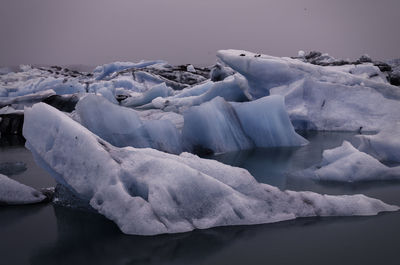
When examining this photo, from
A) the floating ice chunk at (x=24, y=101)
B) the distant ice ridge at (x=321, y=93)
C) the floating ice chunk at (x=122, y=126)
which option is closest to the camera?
the floating ice chunk at (x=122, y=126)

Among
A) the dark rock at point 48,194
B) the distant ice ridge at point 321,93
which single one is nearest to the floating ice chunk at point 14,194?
the dark rock at point 48,194

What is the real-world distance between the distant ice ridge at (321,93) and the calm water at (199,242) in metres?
5.26

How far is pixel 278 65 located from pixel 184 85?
463 inches

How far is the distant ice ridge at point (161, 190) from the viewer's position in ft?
8.45

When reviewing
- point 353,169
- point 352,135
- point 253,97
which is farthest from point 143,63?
point 353,169

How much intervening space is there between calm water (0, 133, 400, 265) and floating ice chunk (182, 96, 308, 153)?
122 inches

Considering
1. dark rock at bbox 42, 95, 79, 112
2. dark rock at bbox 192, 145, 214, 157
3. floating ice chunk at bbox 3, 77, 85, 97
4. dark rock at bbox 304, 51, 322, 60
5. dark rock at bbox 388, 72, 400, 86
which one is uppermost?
dark rock at bbox 192, 145, 214, 157

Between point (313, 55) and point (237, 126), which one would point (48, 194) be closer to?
point (237, 126)

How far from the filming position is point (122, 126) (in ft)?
17.3

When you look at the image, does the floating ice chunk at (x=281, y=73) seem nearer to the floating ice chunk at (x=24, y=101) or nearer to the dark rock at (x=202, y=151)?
the dark rock at (x=202, y=151)

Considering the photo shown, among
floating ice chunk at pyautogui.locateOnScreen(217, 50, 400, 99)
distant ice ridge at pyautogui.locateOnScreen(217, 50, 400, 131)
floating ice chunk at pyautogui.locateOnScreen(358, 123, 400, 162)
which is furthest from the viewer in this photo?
floating ice chunk at pyautogui.locateOnScreen(217, 50, 400, 99)

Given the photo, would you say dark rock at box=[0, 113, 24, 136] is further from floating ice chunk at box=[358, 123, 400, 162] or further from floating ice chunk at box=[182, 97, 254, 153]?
floating ice chunk at box=[358, 123, 400, 162]

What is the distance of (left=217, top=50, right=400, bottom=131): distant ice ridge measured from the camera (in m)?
8.08

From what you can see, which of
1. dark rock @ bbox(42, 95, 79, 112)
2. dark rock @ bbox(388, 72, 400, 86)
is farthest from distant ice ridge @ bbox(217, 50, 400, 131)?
dark rock @ bbox(388, 72, 400, 86)
